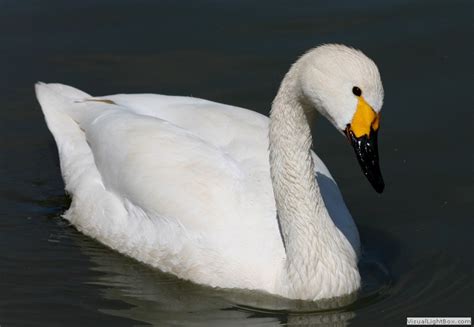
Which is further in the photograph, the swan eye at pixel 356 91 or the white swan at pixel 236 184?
the white swan at pixel 236 184

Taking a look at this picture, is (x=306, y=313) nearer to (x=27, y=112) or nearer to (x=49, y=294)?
(x=49, y=294)

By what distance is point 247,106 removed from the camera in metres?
12.5

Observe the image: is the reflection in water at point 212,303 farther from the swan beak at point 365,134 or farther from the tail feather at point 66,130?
the tail feather at point 66,130

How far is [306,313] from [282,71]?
4370 millimetres

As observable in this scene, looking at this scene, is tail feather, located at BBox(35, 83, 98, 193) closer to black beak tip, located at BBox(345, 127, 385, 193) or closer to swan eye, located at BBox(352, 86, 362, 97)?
black beak tip, located at BBox(345, 127, 385, 193)

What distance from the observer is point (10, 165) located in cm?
1168

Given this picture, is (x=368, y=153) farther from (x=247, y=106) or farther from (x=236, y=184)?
(x=247, y=106)

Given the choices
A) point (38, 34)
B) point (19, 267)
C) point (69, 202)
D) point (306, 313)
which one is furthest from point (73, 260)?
point (38, 34)

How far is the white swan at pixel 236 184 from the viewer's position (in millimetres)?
8578

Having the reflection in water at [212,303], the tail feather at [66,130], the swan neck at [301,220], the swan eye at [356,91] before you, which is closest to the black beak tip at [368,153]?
the swan eye at [356,91]

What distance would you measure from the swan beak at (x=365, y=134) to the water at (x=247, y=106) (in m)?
1.29

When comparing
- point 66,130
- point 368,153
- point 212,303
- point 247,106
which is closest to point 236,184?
point 212,303

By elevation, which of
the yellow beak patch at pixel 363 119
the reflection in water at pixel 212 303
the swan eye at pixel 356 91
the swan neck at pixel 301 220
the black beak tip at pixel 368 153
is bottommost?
the reflection in water at pixel 212 303

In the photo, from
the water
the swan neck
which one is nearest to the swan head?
the swan neck
